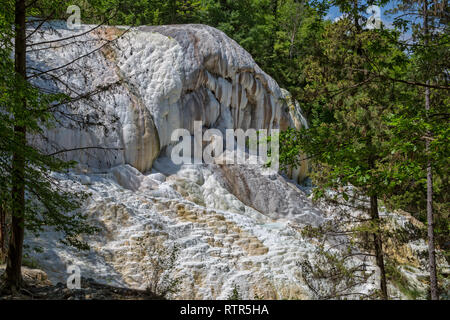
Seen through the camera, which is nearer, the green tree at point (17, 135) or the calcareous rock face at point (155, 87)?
the green tree at point (17, 135)

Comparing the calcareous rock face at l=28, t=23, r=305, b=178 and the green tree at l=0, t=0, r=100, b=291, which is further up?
the calcareous rock face at l=28, t=23, r=305, b=178

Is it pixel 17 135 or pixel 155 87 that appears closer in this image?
pixel 17 135

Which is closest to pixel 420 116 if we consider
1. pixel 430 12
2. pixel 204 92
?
pixel 430 12

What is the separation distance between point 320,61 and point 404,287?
612 cm

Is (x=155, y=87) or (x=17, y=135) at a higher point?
(x=155, y=87)

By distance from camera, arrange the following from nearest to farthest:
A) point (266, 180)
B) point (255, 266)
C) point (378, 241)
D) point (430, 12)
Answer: point (430, 12)
point (378, 241)
point (255, 266)
point (266, 180)

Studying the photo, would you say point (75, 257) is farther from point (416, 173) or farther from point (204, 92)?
point (204, 92)

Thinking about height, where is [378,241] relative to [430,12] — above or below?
below

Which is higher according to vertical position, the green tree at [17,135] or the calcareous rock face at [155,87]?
the calcareous rock face at [155,87]

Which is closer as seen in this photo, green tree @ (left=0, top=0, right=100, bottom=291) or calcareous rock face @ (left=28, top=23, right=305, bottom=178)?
green tree @ (left=0, top=0, right=100, bottom=291)

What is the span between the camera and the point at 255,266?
976 centimetres

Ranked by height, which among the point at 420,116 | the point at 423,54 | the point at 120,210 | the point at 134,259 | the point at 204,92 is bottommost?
the point at 134,259
